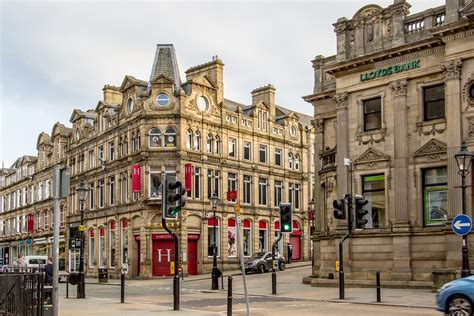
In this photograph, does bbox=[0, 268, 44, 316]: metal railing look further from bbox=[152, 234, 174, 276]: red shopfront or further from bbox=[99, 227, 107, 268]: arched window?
bbox=[99, 227, 107, 268]: arched window

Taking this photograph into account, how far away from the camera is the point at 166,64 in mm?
52969

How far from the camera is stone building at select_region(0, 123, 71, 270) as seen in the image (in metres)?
69.0

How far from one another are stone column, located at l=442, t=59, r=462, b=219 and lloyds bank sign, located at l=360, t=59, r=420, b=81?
1998 millimetres

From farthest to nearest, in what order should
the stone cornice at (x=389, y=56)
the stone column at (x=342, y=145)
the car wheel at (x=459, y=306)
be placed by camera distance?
the stone column at (x=342, y=145) → the stone cornice at (x=389, y=56) → the car wheel at (x=459, y=306)

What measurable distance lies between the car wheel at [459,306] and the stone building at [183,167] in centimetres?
3450

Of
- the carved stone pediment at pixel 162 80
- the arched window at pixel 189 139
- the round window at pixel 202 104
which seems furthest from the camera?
the round window at pixel 202 104

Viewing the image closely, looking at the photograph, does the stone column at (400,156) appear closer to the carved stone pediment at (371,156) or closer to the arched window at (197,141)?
the carved stone pediment at (371,156)

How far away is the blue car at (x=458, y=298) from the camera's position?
51.4 ft

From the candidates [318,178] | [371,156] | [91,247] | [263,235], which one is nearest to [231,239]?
[263,235]

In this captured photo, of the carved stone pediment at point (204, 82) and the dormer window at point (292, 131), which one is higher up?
the carved stone pediment at point (204, 82)

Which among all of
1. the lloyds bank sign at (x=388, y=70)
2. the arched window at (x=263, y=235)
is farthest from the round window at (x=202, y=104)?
the lloyds bank sign at (x=388, y=70)

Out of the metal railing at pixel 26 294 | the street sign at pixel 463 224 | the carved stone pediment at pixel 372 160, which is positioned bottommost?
the metal railing at pixel 26 294

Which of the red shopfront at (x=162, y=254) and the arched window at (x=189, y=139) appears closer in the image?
the red shopfront at (x=162, y=254)

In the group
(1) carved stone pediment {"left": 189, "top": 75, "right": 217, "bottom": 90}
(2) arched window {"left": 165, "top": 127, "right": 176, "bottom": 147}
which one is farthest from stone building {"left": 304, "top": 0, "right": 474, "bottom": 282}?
(1) carved stone pediment {"left": 189, "top": 75, "right": 217, "bottom": 90}
